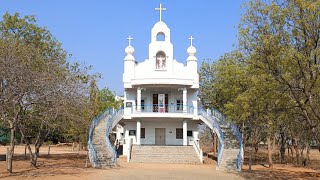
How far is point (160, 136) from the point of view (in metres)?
41.3

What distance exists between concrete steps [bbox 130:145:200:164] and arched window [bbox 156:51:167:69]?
330 inches

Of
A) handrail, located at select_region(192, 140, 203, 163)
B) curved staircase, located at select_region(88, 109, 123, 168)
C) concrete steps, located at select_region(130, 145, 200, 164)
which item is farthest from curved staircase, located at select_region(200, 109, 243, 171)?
curved staircase, located at select_region(88, 109, 123, 168)

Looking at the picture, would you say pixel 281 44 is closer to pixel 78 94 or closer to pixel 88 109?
pixel 78 94

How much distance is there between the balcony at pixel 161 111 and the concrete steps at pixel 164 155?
331 cm

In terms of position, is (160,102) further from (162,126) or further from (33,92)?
(33,92)

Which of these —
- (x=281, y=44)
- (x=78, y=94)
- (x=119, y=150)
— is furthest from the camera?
(x=119, y=150)

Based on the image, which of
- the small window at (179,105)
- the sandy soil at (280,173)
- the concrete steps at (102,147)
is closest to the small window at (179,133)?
the small window at (179,105)

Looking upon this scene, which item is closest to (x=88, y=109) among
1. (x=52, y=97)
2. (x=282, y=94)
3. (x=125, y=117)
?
(x=52, y=97)

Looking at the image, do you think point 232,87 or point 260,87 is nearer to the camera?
point 260,87

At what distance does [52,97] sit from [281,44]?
11880 mm

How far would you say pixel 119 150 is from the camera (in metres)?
43.6

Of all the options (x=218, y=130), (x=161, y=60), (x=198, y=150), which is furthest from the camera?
(x=161, y=60)

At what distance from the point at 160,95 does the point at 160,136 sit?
397 centimetres

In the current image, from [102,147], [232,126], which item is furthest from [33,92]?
[232,126]
